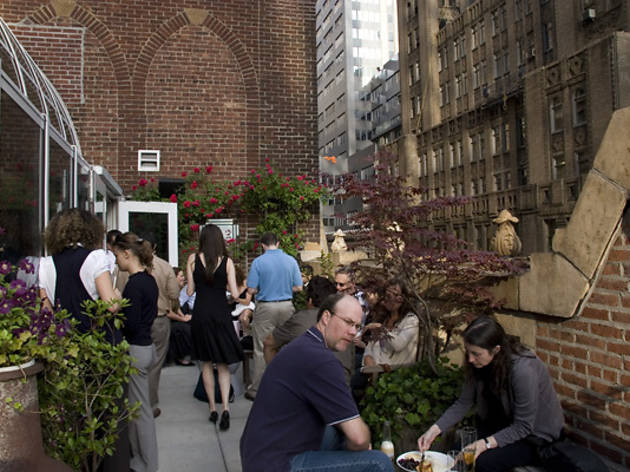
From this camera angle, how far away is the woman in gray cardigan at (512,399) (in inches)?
136

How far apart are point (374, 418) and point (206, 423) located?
2275 millimetres

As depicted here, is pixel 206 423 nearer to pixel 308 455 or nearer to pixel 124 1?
pixel 308 455

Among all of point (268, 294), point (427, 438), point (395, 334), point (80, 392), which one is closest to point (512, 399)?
point (427, 438)

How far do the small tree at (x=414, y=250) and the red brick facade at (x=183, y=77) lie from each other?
7784 millimetres

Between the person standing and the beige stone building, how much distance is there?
23.9 metres

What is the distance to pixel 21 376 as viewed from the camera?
2.84 m

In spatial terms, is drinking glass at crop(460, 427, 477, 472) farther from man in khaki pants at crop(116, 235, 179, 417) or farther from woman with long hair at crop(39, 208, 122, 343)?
man in khaki pants at crop(116, 235, 179, 417)

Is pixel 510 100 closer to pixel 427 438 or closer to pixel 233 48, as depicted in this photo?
pixel 233 48

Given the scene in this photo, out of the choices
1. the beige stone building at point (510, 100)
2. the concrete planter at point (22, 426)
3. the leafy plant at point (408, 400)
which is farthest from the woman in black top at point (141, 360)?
the beige stone building at point (510, 100)

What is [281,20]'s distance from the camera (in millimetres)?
12891

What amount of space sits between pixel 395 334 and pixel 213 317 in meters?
1.86

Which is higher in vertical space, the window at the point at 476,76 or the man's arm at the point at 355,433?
the window at the point at 476,76

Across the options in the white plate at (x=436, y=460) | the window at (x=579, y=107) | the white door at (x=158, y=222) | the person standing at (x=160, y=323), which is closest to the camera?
the white plate at (x=436, y=460)

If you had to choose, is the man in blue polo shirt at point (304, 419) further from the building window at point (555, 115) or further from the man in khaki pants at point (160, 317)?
the building window at point (555, 115)
